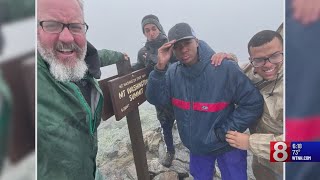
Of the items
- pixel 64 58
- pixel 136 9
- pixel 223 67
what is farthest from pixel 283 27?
pixel 64 58

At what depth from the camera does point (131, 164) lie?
7.00ft

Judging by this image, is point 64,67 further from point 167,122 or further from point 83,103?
point 167,122

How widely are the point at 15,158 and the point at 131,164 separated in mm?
624

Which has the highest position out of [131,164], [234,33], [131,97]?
[234,33]

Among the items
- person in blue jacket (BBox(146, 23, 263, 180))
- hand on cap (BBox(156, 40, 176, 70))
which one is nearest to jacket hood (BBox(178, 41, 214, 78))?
person in blue jacket (BBox(146, 23, 263, 180))

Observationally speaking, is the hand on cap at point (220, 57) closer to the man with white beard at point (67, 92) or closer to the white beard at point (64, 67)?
the man with white beard at point (67, 92)

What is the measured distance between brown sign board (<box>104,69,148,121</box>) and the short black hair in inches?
24.0

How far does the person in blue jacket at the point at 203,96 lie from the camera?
2035 mm

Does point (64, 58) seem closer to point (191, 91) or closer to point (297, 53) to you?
point (191, 91)

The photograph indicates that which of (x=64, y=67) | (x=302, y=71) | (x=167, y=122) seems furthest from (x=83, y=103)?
(x=302, y=71)

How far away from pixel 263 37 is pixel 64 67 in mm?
1091

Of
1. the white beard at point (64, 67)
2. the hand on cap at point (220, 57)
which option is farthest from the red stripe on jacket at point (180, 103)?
the white beard at point (64, 67)

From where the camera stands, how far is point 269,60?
202 centimetres

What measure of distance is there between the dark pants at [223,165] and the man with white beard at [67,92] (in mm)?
584
